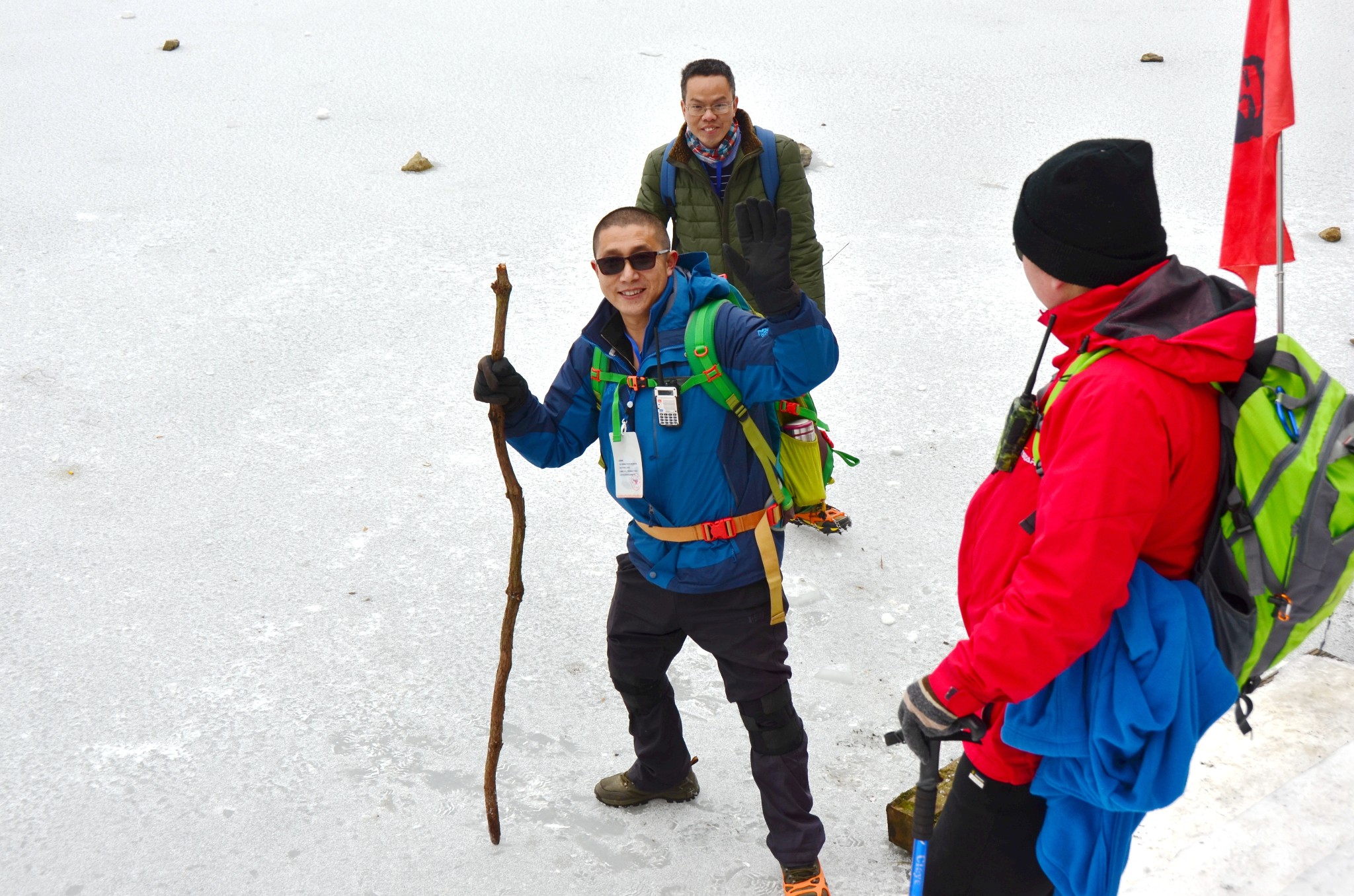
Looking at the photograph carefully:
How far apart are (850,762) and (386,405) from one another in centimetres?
313

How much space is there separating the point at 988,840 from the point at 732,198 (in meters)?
2.69

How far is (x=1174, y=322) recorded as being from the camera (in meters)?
1.74

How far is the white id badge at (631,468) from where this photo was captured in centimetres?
271

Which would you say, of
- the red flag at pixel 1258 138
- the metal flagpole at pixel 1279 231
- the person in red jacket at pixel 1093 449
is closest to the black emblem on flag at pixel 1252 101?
the red flag at pixel 1258 138

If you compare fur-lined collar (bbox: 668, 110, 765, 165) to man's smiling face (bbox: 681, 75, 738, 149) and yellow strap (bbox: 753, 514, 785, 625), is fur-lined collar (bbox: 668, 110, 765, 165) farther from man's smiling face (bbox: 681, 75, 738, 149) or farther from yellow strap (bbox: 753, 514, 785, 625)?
yellow strap (bbox: 753, 514, 785, 625)

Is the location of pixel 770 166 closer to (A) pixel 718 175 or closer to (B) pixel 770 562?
(A) pixel 718 175

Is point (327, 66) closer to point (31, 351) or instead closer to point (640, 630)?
point (31, 351)

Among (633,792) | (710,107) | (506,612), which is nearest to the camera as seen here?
(506,612)

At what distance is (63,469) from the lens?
4898mm

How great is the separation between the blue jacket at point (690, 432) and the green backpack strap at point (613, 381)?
0.01 m

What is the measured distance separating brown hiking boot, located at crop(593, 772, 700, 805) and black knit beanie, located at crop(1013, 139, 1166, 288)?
6.42ft

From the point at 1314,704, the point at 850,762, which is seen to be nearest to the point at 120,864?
the point at 850,762

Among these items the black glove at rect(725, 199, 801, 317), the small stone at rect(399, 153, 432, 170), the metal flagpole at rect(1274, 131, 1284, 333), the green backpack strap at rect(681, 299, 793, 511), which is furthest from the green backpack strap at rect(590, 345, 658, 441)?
the small stone at rect(399, 153, 432, 170)

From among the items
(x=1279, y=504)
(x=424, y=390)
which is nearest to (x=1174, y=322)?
(x=1279, y=504)
